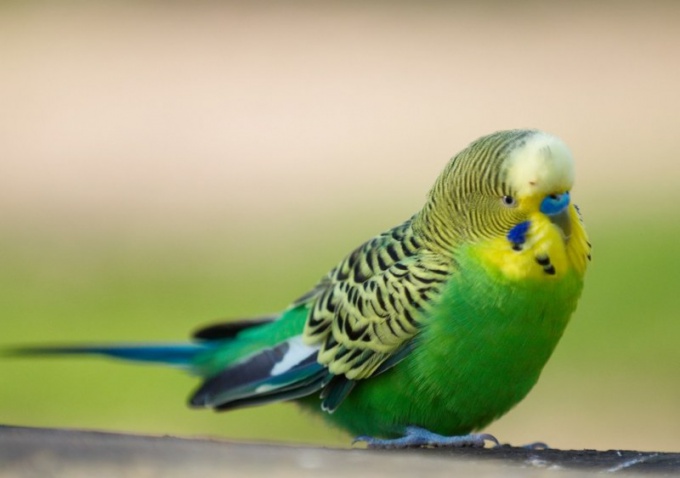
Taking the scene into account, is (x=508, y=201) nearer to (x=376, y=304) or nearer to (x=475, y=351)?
(x=475, y=351)

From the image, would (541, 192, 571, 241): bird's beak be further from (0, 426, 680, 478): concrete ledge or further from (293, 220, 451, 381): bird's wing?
(0, 426, 680, 478): concrete ledge

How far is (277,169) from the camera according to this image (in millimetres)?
9008

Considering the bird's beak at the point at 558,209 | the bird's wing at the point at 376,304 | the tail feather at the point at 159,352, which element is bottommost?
the tail feather at the point at 159,352

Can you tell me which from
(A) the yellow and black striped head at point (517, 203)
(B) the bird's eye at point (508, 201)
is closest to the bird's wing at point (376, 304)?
(A) the yellow and black striped head at point (517, 203)

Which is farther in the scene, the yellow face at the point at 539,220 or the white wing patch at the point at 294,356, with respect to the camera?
the white wing patch at the point at 294,356

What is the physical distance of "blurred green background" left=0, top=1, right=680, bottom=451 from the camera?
22.7 feet

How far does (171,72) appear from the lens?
998 cm

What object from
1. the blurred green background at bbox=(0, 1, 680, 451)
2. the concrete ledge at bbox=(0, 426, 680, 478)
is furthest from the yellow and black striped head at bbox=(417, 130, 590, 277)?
the blurred green background at bbox=(0, 1, 680, 451)

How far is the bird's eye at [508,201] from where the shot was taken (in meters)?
2.60

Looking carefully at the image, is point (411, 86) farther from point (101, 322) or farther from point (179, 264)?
point (101, 322)

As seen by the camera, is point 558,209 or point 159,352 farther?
point 159,352

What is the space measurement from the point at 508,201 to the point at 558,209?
0.11 m

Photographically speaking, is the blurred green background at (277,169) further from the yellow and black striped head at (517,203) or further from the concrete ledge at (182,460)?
the concrete ledge at (182,460)

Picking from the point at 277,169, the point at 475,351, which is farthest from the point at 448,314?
the point at 277,169
